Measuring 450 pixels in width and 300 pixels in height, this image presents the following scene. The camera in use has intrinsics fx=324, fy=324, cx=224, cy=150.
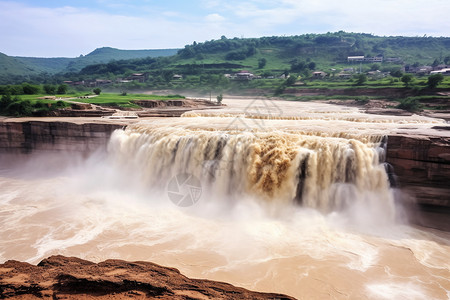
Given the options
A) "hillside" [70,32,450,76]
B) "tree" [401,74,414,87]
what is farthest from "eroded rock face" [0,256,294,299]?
"hillside" [70,32,450,76]

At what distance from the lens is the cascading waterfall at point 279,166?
13648 millimetres

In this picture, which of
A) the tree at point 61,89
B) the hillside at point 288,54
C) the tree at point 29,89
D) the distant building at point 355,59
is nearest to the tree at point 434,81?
the tree at point 61,89

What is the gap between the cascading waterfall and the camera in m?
13.6

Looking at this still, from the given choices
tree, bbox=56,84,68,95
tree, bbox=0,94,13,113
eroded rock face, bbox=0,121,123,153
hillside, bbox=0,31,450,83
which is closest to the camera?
eroded rock face, bbox=0,121,123,153

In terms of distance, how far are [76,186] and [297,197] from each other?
12.5m

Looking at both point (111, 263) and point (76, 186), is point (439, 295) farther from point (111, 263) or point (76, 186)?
point (76, 186)

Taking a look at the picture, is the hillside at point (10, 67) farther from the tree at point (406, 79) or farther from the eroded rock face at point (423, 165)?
the eroded rock face at point (423, 165)

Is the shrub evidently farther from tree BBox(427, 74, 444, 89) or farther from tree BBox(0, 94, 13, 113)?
tree BBox(0, 94, 13, 113)

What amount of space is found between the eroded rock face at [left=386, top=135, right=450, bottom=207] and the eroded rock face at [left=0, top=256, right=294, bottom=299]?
893 cm

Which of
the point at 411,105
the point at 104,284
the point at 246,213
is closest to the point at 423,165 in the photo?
the point at 246,213

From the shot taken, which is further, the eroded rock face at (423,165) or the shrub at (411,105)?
the shrub at (411,105)

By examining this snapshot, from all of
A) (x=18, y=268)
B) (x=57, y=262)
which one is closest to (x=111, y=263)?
(x=57, y=262)

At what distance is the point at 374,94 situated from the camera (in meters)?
42.6

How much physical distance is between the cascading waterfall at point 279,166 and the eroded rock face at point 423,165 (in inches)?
26.9
